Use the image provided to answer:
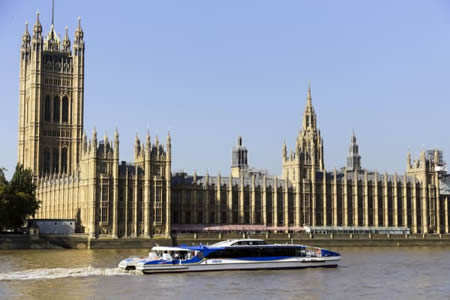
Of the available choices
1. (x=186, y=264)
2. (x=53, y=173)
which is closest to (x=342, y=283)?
(x=186, y=264)

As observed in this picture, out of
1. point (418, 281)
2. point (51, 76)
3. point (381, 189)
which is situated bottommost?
point (418, 281)

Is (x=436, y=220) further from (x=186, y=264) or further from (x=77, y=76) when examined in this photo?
(x=186, y=264)

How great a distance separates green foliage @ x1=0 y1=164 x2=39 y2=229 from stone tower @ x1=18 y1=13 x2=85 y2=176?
133 feet

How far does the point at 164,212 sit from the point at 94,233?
12.7 meters

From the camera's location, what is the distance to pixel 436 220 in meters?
164

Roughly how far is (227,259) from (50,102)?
3794 inches

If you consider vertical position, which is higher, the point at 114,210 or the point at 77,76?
the point at 77,76

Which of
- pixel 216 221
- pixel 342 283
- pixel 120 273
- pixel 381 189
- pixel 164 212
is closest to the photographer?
pixel 342 283

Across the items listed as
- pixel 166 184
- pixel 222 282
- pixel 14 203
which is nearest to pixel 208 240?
pixel 166 184

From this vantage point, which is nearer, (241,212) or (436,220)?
(241,212)

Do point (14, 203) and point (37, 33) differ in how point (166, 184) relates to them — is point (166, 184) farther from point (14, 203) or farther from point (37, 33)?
point (37, 33)

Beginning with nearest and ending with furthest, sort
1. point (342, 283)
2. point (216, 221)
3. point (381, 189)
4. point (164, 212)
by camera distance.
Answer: point (342, 283) < point (164, 212) < point (216, 221) < point (381, 189)

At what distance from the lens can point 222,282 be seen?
71.1 metres

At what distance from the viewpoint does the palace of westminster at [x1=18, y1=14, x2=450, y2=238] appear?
126 metres
